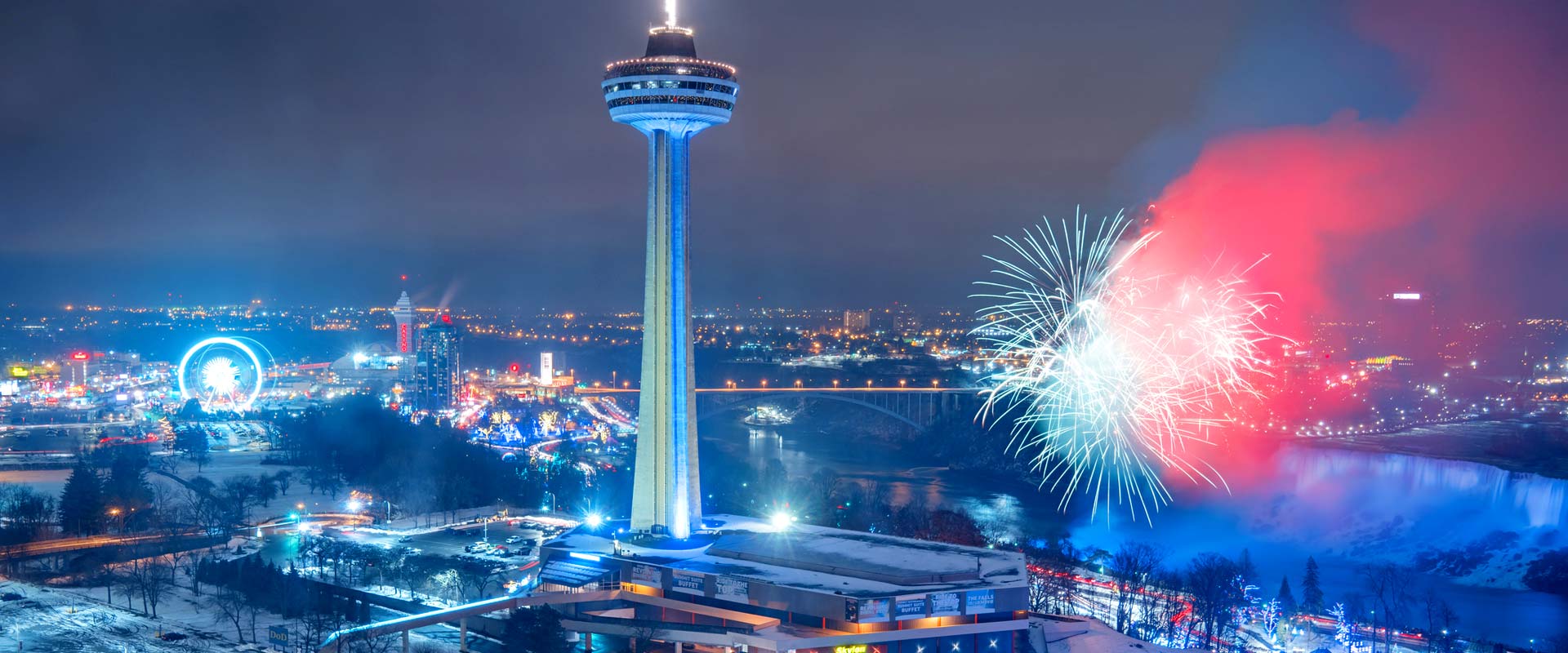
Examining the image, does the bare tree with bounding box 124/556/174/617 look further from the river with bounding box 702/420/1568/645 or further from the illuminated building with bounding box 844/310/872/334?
the illuminated building with bounding box 844/310/872/334

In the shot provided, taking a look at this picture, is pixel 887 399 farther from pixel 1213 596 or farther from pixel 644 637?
pixel 644 637

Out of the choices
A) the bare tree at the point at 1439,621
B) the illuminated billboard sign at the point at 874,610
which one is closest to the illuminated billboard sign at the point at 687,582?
the illuminated billboard sign at the point at 874,610

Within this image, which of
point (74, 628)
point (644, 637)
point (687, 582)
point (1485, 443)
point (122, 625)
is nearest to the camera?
point (644, 637)

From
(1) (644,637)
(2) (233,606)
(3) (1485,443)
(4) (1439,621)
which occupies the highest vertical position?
(3) (1485,443)

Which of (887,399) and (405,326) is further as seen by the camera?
(405,326)

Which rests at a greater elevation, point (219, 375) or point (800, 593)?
point (219, 375)

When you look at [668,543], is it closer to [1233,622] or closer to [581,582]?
[581,582]

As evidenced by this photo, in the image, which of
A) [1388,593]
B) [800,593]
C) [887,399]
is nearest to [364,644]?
[800,593]
